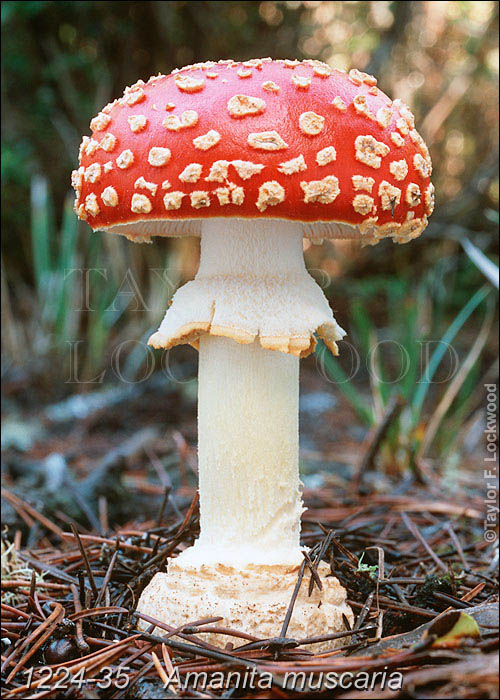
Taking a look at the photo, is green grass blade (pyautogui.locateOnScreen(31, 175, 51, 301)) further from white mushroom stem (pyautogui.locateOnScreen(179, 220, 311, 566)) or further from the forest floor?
white mushroom stem (pyautogui.locateOnScreen(179, 220, 311, 566))

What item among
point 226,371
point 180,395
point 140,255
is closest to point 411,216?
point 226,371

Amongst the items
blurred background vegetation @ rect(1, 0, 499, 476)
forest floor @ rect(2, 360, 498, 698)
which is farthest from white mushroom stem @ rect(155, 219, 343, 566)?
blurred background vegetation @ rect(1, 0, 499, 476)

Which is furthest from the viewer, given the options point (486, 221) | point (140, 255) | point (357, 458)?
point (140, 255)

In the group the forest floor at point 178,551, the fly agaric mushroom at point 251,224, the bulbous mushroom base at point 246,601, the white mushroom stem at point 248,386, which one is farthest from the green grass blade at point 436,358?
the bulbous mushroom base at point 246,601

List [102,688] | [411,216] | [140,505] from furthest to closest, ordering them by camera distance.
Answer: [140,505]
[411,216]
[102,688]

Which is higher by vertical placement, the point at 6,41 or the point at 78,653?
the point at 6,41

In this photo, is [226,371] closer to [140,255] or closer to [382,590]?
[382,590]

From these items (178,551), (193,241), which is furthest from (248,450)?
(193,241)

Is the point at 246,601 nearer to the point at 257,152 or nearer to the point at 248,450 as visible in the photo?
the point at 248,450

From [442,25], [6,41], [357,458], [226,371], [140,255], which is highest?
[442,25]
